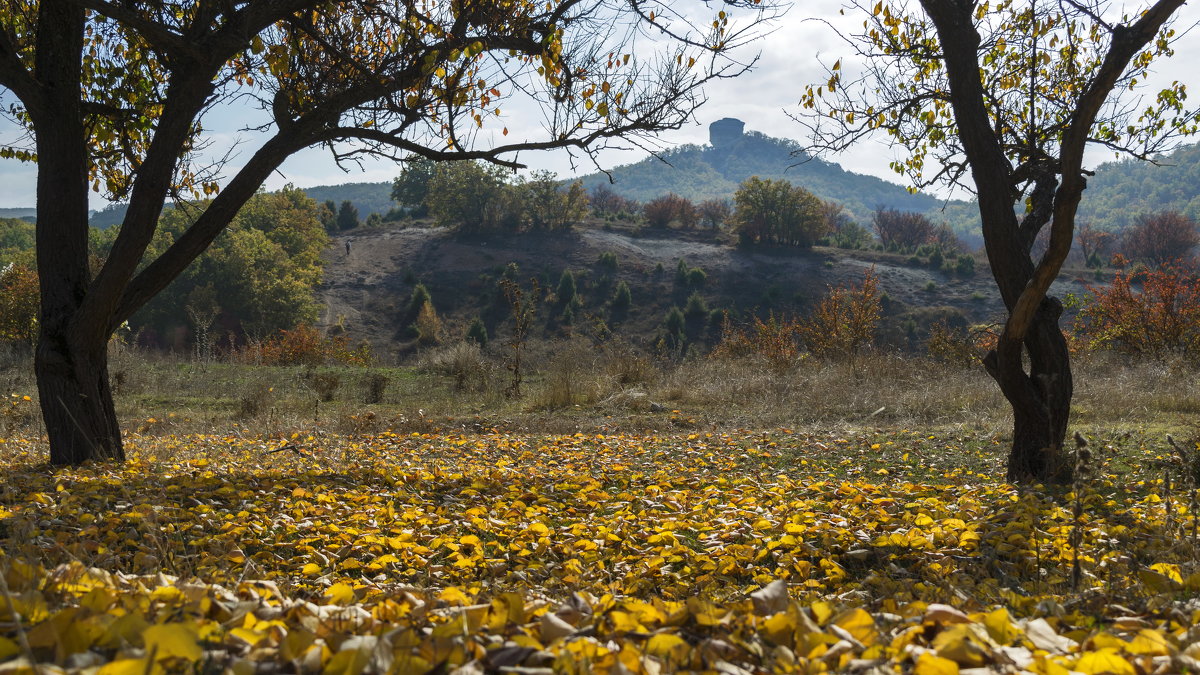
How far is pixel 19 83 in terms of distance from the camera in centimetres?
503

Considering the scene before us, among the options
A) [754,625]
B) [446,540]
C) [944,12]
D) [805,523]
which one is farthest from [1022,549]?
[944,12]

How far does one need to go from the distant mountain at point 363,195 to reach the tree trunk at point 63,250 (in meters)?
153

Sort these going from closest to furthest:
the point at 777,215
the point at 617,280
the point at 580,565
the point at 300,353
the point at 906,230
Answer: the point at 580,565 → the point at 300,353 → the point at 617,280 → the point at 777,215 → the point at 906,230

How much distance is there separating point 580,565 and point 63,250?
4.29 metres

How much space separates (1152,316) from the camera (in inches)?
579

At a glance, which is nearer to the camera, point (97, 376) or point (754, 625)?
point (754, 625)

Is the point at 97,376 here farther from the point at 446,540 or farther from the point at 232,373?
the point at 232,373

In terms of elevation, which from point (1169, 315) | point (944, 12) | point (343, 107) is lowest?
point (1169, 315)

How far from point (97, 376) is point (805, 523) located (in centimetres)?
475

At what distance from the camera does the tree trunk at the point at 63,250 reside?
5.17m

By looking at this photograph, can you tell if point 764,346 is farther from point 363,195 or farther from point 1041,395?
point 363,195

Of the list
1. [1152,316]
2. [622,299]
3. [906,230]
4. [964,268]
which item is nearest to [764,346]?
[1152,316]

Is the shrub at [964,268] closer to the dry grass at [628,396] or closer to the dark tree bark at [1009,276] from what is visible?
the dry grass at [628,396]

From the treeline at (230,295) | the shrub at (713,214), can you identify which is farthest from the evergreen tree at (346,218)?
the shrub at (713,214)
